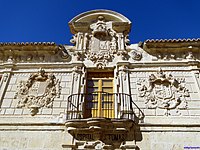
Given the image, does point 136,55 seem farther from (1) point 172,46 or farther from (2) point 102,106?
(2) point 102,106

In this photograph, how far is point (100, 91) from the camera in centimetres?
848

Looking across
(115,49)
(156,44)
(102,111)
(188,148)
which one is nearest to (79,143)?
(102,111)

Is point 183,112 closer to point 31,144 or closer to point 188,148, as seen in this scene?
point 188,148

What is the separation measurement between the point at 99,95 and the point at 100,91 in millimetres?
181

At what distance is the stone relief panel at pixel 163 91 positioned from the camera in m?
8.05

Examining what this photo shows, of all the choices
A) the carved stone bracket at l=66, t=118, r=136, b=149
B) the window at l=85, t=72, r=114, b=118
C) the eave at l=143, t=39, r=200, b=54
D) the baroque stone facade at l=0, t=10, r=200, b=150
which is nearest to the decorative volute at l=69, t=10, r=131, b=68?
the baroque stone facade at l=0, t=10, r=200, b=150

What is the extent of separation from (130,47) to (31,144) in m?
5.35

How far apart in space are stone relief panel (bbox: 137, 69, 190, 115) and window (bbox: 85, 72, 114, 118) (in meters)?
1.11

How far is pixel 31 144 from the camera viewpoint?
24.1 ft

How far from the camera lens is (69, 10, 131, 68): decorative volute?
Result: 948cm

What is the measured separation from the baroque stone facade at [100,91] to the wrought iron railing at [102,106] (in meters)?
0.03

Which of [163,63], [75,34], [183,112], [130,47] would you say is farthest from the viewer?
[75,34]

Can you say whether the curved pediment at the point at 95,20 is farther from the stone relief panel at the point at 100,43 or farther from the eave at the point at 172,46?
the eave at the point at 172,46

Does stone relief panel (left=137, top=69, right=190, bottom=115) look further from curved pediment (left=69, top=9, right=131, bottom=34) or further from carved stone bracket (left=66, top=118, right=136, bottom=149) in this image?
curved pediment (left=69, top=9, right=131, bottom=34)
